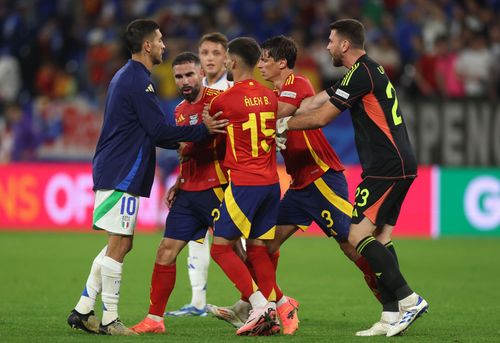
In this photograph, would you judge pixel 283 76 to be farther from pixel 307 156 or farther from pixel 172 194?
pixel 172 194

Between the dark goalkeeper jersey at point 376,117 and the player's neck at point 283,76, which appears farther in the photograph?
the player's neck at point 283,76

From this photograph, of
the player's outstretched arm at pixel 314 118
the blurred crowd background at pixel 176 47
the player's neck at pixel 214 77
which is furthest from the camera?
the blurred crowd background at pixel 176 47

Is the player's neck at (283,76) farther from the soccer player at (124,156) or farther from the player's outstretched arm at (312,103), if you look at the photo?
the soccer player at (124,156)

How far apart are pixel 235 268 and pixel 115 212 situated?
1049 millimetres

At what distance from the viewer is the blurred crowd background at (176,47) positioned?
62.6ft

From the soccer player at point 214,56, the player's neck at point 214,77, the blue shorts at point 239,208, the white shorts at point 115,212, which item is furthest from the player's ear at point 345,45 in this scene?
the white shorts at point 115,212

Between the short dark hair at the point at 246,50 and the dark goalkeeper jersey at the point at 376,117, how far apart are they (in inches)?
27.5

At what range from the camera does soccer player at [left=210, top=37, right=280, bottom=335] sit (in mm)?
7980

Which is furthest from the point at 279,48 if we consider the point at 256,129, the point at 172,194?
the point at 172,194

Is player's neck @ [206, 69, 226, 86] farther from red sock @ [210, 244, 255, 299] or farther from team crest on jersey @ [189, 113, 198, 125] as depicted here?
red sock @ [210, 244, 255, 299]

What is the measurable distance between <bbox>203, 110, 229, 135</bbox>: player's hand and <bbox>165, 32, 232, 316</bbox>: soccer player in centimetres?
122

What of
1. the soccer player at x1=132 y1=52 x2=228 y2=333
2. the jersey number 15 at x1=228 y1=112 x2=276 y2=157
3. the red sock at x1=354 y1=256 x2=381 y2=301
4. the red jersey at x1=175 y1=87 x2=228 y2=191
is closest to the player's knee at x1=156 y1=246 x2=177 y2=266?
the soccer player at x1=132 y1=52 x2=228 y2=333

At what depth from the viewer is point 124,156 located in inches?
315

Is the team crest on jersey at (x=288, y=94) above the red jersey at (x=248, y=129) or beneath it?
above
